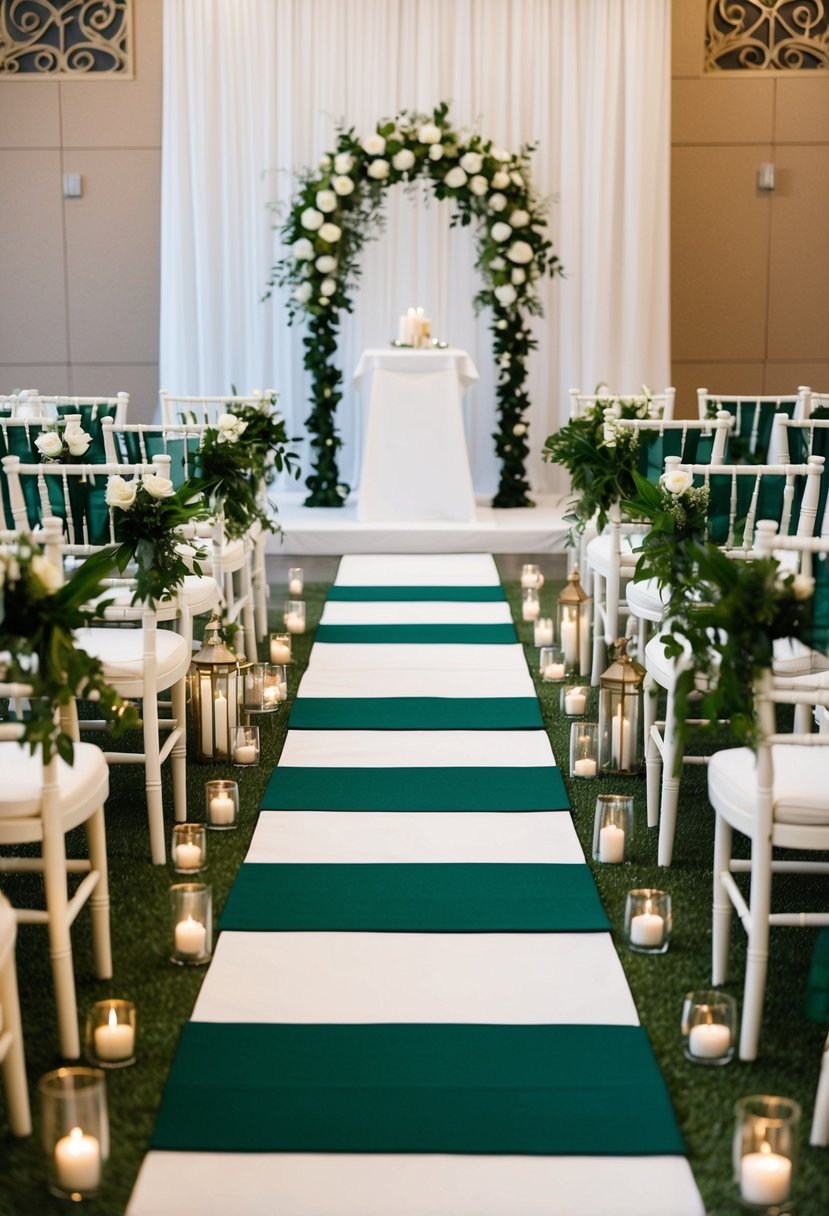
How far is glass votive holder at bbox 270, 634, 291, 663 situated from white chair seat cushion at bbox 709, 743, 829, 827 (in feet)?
9.31

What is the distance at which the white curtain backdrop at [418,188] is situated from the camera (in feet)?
30.7

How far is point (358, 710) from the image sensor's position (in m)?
5.08

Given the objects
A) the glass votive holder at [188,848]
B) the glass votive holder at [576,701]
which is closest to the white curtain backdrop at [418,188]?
the glass votive holder at [576,701]

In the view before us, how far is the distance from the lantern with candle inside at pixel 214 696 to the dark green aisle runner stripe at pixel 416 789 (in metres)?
0.22

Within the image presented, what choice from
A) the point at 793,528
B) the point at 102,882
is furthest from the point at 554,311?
the point at 102,882

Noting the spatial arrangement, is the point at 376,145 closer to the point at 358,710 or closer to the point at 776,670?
the point at 358,710

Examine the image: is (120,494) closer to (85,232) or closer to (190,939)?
(190,939)

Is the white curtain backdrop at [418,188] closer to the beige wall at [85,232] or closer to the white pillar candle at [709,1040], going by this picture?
the beige wall at [85,232]

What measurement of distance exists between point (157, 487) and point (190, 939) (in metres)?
1.15

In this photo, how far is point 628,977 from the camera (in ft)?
10.2

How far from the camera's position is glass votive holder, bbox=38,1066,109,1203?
2307 millimetres

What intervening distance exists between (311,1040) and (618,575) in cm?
254

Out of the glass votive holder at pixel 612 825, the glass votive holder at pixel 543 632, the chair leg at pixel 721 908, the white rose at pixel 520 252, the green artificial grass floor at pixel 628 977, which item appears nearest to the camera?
the green artificial grass floor at pixel 628 977

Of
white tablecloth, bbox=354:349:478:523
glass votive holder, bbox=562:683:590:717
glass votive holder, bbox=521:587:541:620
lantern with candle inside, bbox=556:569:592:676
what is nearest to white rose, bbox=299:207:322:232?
white tablecloth, bbox=354:349:478:523
